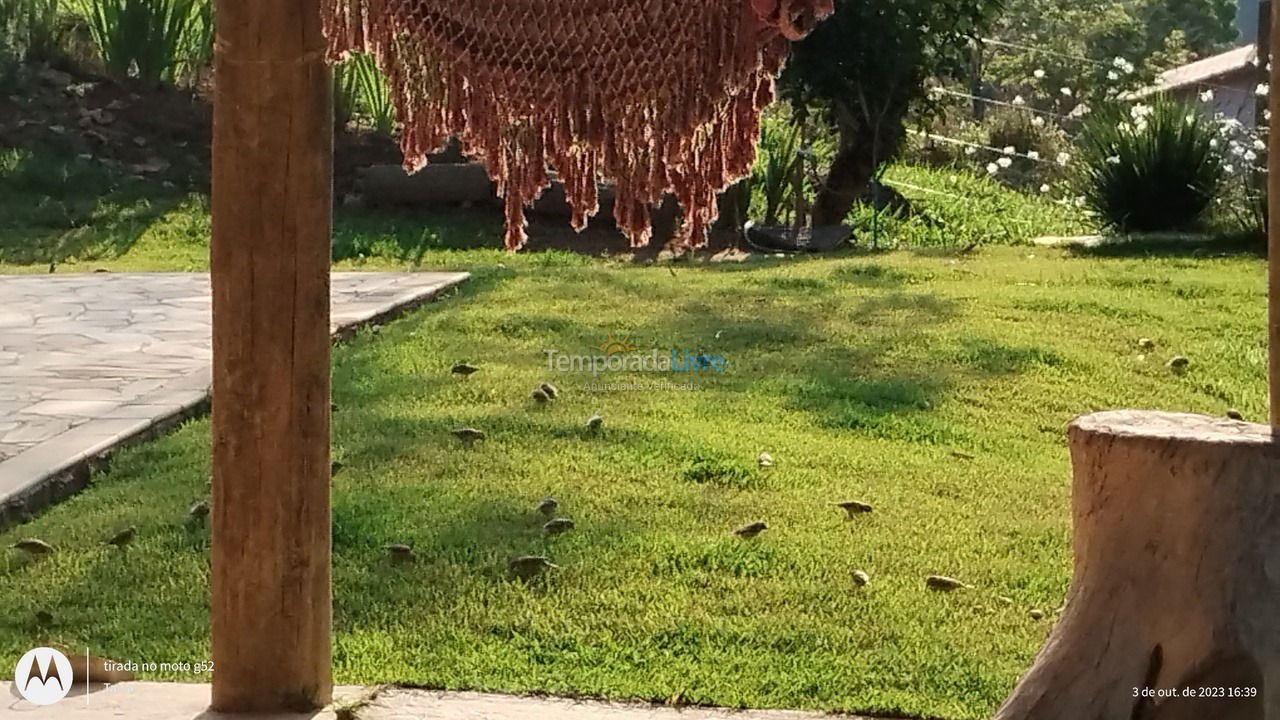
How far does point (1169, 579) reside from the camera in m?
2.34

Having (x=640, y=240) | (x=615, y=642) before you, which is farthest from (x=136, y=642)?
(x=640, y=240)

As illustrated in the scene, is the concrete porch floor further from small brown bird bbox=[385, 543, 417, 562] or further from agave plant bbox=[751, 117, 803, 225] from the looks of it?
agave plant bbox=[751, 117, 803, 225]

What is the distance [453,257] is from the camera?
352 inches

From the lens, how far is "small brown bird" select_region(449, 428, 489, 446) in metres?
4.93

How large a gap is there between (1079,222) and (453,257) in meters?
3.78

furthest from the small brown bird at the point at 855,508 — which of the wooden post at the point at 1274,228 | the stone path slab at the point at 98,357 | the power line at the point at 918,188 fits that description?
the power line at the point at 918,188

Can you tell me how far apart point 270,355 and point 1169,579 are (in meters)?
1.53

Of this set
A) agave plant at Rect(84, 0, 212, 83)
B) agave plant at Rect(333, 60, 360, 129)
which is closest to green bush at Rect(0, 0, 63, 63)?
agave plant at Rect(84, 0, 212, 83)

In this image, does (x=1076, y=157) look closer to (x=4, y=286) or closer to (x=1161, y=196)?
Answer: (x=1161, y=196)

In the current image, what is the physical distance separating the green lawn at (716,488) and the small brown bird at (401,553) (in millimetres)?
27

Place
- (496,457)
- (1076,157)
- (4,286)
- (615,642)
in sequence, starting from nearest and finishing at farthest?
(615,642) → (496,457) → (4,286) → (1076,157)

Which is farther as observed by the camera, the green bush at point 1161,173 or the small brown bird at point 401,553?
the green bush at point 1161,173

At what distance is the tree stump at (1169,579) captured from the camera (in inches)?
89.8

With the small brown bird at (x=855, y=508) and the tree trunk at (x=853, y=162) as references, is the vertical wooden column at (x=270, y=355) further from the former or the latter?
the tree trunk at (x=853, y=162)
